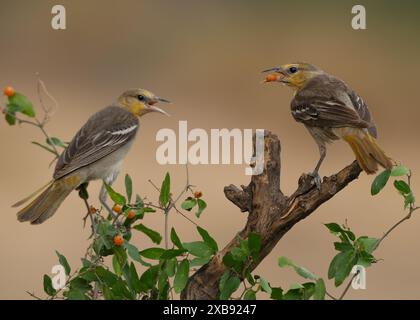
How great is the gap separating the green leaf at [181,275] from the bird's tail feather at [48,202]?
1.02 meters

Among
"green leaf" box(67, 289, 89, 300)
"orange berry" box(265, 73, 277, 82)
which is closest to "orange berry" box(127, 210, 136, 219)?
"green leaf" box(67, 289, 89, 300)

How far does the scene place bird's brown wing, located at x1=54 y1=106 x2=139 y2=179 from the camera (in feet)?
16.1

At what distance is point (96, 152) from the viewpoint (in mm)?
5098

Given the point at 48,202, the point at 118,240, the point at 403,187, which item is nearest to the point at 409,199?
the point at 403,187

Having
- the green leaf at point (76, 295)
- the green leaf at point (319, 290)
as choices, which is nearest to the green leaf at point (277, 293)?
the green leaf at point (319, 290)

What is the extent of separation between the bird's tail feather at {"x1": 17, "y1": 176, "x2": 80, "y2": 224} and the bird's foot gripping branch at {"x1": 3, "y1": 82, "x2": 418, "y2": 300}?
2.14 ft

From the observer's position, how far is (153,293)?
150 inches

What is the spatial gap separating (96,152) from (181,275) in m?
1.53

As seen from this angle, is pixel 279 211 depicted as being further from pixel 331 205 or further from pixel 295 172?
pixel 295 172

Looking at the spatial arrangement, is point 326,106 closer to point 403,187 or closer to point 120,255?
point 403,187

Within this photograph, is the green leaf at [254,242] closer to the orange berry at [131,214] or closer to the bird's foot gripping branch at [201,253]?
the bird's foot gripping branch at [201,253]

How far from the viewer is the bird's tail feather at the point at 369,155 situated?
4467 millimetres

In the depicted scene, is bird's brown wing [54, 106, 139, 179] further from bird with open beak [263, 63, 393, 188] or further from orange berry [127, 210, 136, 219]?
orange berry [127, 210, 136, 219]

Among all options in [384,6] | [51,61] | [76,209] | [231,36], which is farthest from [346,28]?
[76,209]
